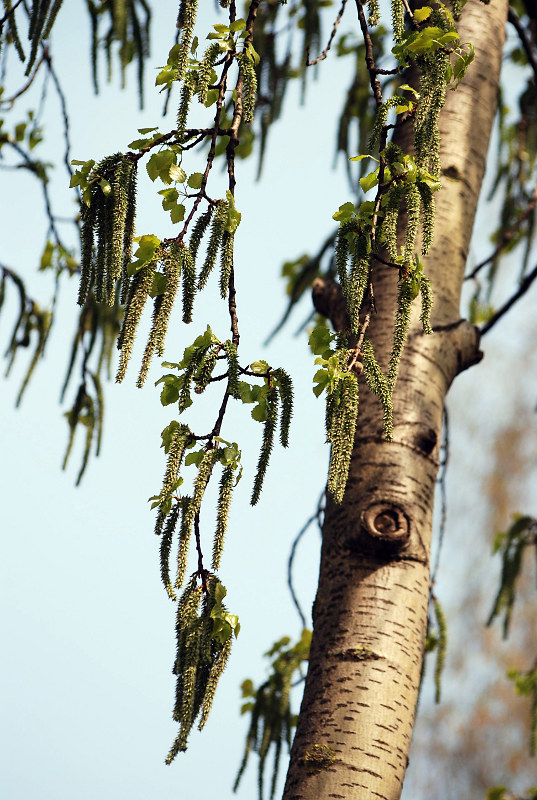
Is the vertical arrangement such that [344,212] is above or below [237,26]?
below

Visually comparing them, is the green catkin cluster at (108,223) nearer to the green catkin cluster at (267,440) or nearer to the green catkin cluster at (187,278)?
the green catkin cluster at (187,278)

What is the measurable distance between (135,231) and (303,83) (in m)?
1.84

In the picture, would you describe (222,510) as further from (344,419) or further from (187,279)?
(187,279)

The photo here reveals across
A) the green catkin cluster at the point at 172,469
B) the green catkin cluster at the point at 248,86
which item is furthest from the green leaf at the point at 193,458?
the green catkin cluster at the point at 248,86

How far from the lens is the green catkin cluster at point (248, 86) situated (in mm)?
1241

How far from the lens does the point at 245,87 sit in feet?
4.15

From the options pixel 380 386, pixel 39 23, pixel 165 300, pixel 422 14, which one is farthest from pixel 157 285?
pixel 39 23

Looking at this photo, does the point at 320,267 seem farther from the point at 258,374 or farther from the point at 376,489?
the point at 258,374

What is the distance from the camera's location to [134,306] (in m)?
1.23

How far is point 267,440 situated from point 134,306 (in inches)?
11.7

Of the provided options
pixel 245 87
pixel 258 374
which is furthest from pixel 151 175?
pixel 258 374

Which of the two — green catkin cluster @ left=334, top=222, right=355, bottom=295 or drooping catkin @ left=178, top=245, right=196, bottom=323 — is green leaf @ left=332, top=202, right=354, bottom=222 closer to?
green catkin cluster @ left=334, top=222, right=355, bottom=295

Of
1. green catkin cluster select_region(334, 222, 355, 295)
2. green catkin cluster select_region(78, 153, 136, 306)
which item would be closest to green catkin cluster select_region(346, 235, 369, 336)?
green catkin cluster select_region(334, 222, 355, 295)

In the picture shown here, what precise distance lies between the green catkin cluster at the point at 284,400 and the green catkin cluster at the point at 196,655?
25 centimetres
